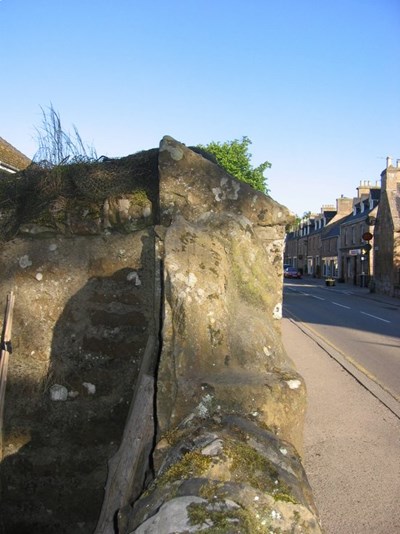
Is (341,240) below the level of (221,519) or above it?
above

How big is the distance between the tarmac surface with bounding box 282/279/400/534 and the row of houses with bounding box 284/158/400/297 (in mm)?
9876

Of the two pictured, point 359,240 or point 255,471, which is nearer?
point 255,471

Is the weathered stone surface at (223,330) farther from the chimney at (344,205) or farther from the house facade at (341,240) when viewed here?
the chimney at (344,205)

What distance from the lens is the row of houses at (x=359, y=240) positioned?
1442 inches

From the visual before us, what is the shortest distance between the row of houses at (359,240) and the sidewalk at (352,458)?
9.88 metres

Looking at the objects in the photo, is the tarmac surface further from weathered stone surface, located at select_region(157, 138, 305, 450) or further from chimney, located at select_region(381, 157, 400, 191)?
chimney, located at select_region(381, 157, 400, 191)

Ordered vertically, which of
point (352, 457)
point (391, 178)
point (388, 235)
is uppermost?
point (391, 178)

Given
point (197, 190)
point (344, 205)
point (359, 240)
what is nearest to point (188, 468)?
point (197, 190)

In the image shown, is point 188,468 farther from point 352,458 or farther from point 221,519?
point 352,458

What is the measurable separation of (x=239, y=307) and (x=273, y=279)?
1.41 ft

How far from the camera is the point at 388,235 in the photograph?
37.4m

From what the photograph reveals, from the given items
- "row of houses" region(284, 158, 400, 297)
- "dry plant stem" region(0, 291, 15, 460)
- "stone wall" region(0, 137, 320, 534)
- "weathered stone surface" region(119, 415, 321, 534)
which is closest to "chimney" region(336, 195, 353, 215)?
"row of houses" region(284, 158, 400, 297)

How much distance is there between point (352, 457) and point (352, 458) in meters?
0.03

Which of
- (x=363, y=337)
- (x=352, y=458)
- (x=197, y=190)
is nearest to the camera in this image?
(x=197, y=190)
